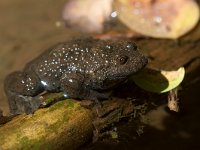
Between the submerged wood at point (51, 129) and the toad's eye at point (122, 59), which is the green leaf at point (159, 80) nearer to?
the toad's eye at point (122, 59)

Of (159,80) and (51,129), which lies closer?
(51,129)

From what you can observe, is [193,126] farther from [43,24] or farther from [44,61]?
[43,24]

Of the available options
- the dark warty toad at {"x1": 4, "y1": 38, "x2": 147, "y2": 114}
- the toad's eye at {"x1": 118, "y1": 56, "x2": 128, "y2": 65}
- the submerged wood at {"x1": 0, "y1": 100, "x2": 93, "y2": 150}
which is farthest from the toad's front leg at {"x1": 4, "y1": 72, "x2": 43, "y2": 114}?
the toad's eye at {"x1": 118, "y1": 56, "x2": 128, "y2": 65}

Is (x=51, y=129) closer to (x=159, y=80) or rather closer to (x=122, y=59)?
(x=122, y=59)

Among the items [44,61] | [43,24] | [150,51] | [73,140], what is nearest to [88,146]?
[73,140]

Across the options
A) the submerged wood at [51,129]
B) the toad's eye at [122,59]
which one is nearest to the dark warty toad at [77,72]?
the toad's eye at [122,59]

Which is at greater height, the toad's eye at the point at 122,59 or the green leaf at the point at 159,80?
the toad's eye at the point at 122,59

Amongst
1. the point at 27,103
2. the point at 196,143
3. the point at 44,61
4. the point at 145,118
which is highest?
the point at 44,61

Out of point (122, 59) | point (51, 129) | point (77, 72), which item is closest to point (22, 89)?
point (77, 72)
